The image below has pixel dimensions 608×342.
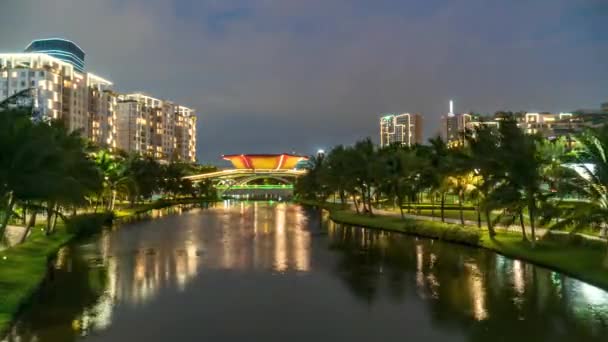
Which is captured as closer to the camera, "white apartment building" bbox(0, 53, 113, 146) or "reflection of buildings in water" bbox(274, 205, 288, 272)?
"reflection of buildings in water" bbox(274, 205, 288, 272)

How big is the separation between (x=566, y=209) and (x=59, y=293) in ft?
84.1

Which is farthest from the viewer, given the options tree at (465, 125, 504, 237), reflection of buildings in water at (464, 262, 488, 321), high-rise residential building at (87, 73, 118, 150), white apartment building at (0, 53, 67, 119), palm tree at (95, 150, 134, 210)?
high-rise residential building at (87, 73, 118, 150)

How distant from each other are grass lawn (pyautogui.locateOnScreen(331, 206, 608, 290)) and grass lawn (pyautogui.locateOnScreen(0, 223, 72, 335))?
2497cm

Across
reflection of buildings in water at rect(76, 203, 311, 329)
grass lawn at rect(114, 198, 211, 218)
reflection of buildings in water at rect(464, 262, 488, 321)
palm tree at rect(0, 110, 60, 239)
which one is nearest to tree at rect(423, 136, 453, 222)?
reflection of buildings in water at rect(76, 203, 311, 329)

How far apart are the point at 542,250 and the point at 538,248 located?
1.85 feet

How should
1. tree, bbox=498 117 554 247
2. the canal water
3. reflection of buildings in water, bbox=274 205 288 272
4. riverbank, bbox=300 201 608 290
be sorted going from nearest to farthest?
the canal water
riverbank, bbox=300 201 608 290
reflection of buildings in water, bbox=274 205 288 272
tree, bbox=498 117 554 247

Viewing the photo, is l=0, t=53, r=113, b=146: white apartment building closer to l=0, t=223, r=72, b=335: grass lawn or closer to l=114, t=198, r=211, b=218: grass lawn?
l=114, t=198, r=211, b=218: grass lawn

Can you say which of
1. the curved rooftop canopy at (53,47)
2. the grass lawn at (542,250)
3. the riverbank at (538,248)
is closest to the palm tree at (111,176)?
the riverbank at (538,248)

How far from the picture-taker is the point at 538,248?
34.1 metres

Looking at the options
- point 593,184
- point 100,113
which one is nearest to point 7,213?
point 593,184

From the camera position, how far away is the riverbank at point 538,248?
27.7 meters

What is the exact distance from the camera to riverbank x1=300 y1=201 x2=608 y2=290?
27672 millimetres

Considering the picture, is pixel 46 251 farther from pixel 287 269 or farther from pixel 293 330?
pixel 293 330

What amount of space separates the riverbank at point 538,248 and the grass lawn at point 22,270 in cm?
2499
